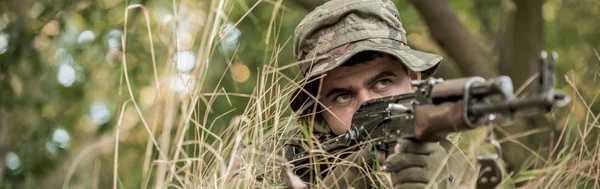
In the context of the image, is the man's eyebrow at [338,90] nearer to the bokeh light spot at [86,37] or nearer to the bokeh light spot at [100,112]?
the bokeh light spot at [100,112]

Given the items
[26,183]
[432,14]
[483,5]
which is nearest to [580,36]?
[483,5]

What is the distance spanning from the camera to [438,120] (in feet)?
6.77

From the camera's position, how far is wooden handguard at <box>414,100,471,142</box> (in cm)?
199

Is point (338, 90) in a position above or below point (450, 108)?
below

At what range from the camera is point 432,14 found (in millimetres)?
5488

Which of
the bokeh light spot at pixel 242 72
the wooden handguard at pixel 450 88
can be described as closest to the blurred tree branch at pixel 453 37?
the bokeh light spot at pixel 242 72

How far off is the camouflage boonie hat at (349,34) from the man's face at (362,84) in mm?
56

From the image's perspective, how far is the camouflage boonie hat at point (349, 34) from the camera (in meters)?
3.09

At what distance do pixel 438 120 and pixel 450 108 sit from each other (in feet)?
0.19

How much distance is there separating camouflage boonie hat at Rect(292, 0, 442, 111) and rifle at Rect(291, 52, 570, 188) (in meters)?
0.56

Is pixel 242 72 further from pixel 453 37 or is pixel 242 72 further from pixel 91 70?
pixel 453 37

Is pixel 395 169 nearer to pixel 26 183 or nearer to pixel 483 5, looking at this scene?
pixel 26 183

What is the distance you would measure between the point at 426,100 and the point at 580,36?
6.08 metres

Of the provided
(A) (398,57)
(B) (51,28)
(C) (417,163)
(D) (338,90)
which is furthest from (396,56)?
(B) (51,28)
